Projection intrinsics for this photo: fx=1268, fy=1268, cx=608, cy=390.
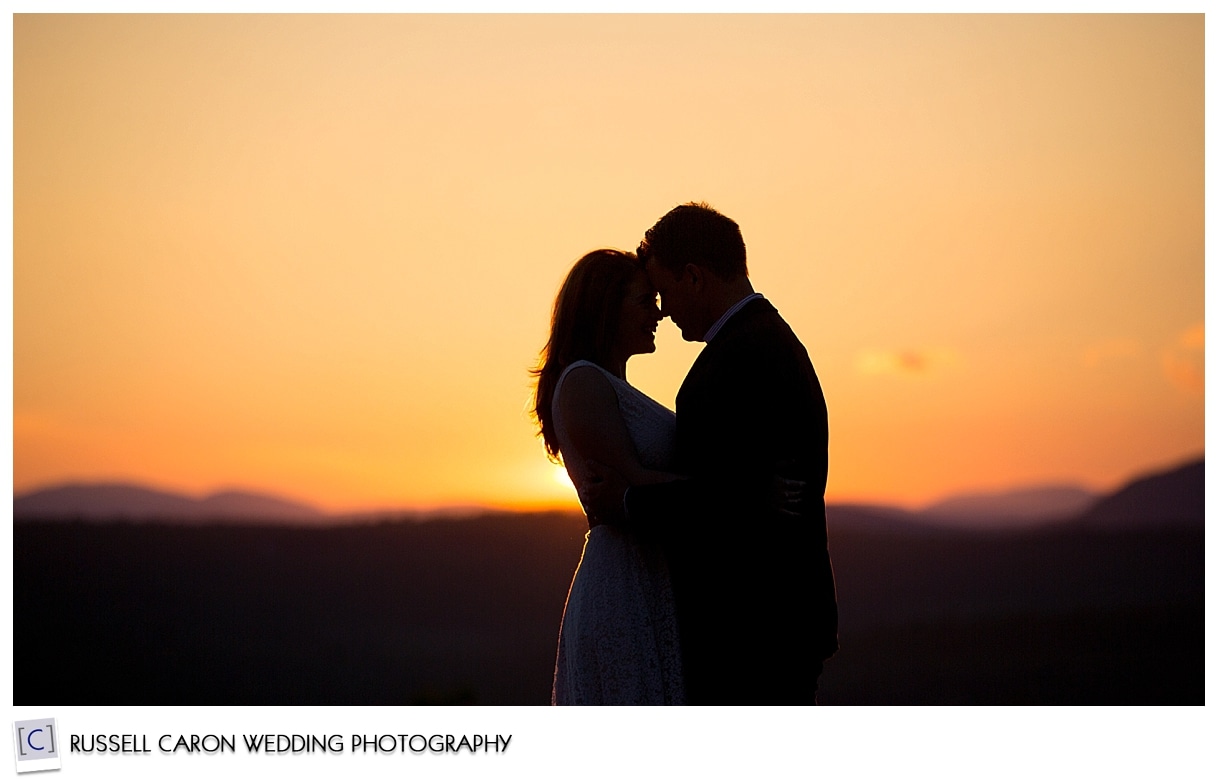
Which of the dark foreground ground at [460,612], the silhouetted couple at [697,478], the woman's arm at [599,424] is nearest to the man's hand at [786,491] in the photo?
the silhouetted couple at [697,478]

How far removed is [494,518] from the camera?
237 inches

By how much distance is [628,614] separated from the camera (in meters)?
2.99

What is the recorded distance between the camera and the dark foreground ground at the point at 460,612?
234 inches

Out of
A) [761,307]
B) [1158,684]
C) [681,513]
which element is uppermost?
[761,307]

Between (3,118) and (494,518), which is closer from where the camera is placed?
(3,118)

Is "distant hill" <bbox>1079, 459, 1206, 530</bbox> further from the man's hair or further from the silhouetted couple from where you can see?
the man's hair

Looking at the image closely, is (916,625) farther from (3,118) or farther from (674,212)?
(3,118)

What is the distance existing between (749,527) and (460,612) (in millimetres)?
3739

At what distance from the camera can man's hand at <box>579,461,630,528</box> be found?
294 cm
